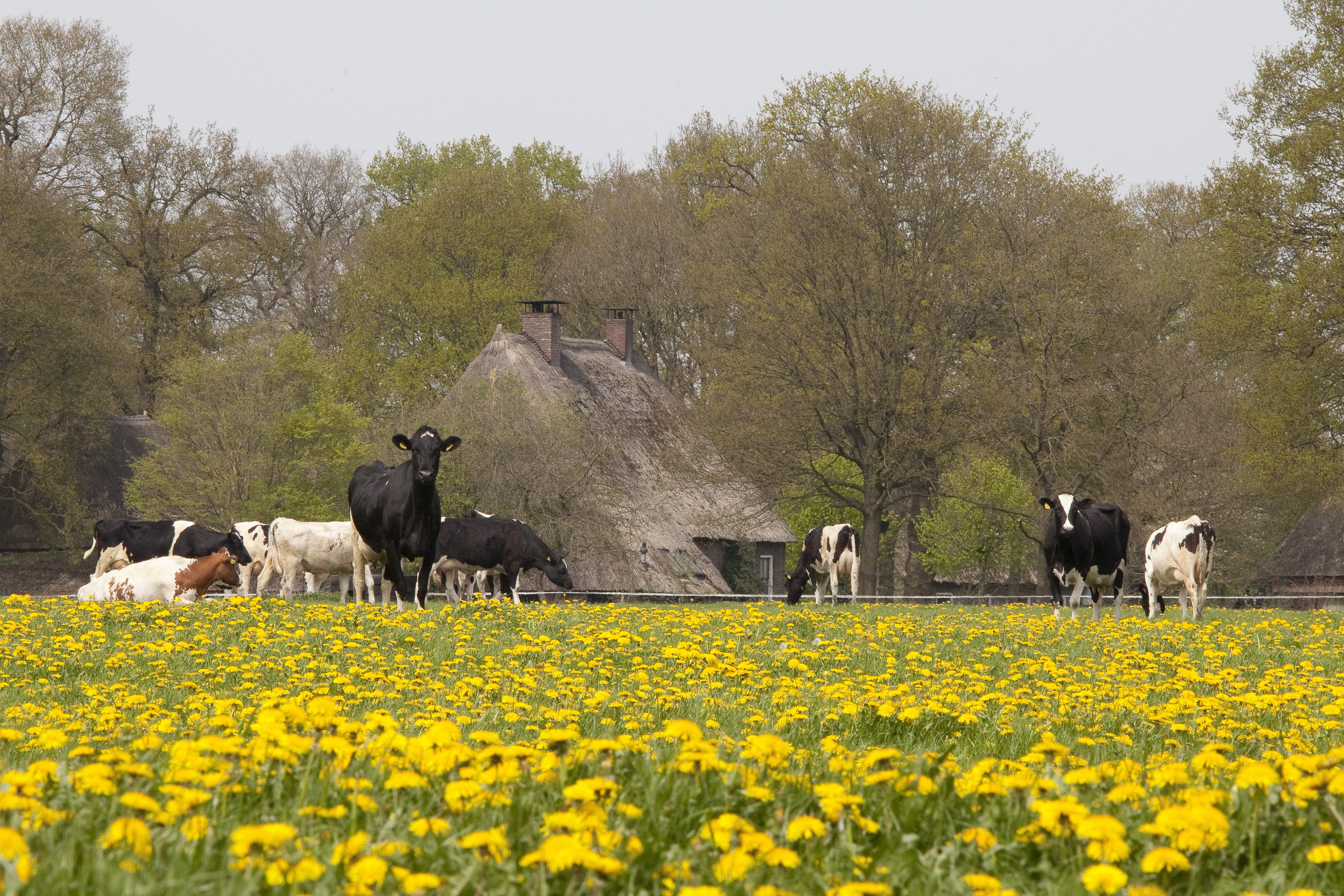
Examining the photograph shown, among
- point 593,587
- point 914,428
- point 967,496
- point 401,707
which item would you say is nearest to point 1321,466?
point 914,428

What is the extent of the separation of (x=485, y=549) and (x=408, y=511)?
9.22m

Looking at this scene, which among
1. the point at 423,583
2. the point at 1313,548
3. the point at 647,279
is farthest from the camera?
the point at 647,279

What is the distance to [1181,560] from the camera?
71.6ft

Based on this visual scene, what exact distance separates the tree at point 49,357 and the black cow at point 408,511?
30188mm

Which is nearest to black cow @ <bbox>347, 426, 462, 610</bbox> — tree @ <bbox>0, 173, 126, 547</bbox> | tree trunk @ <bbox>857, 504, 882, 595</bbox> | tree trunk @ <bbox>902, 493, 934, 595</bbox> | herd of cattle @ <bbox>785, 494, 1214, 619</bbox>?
herd of cattle @ <bbox>785, 494, 1214, 619</bbox>

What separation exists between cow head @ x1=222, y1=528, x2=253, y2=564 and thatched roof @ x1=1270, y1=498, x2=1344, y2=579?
4089 cm

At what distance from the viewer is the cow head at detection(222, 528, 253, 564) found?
87.5 ft

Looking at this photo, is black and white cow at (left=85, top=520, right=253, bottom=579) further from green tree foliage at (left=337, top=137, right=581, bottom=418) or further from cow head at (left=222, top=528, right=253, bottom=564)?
green tree foliage at (left=337, top=137, right=581, bottom=418)

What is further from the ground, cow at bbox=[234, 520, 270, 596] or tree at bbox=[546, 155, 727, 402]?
tree at bbox=[546, 155, 727, 402]

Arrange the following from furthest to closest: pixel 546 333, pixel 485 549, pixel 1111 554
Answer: pixel 546 333 < pixel 485 549 < pixel 1111 554

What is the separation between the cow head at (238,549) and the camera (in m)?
26.7

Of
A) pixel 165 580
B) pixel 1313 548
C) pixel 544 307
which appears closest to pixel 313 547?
pixel 165 580

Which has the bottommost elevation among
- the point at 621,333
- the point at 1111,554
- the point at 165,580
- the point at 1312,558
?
the point at 165,580

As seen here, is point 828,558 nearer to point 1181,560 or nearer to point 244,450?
point 1181,560
